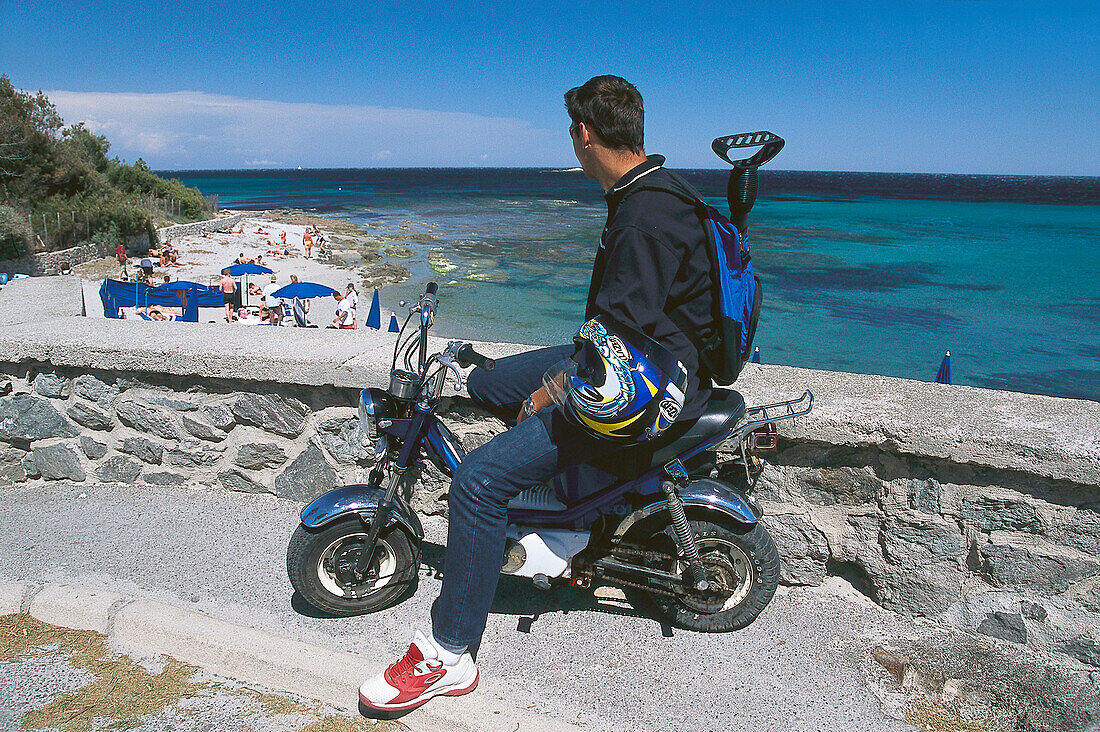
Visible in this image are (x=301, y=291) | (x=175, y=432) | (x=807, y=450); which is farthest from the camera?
(x=301, y=291)

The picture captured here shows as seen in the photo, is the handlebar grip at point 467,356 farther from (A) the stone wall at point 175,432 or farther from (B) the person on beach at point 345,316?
(B) the person on beach at point 345,316

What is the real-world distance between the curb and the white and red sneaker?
0.04 metres

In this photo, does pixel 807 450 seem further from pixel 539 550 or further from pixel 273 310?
pixel 273 310

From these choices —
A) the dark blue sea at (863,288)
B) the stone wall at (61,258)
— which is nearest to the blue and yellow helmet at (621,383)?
the dark blue sea at (863,288)

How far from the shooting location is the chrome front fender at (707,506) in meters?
2.66

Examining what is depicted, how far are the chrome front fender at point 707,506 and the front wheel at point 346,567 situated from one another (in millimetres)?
847

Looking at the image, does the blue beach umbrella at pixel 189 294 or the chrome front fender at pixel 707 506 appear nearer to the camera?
the chrome front fender at pixel 707 506

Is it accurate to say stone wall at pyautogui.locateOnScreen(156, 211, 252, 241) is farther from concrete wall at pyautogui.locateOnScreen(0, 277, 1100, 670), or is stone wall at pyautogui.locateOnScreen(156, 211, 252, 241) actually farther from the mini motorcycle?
the mini motorcycle

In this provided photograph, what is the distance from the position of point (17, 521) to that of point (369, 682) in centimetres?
232

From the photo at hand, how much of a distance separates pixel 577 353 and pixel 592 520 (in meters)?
0.68

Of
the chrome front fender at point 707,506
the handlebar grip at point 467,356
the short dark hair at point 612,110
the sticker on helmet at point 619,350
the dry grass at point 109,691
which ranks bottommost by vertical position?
the dry grass at point 109,691

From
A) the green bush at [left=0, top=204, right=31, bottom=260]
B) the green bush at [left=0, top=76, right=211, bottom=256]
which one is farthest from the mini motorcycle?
the green bush at [left=0, top=76, right=211, bottom=256]

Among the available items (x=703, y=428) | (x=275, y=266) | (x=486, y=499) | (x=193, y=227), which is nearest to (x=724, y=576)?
(x=703, y=428)

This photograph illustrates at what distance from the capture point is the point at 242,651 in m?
2.60
